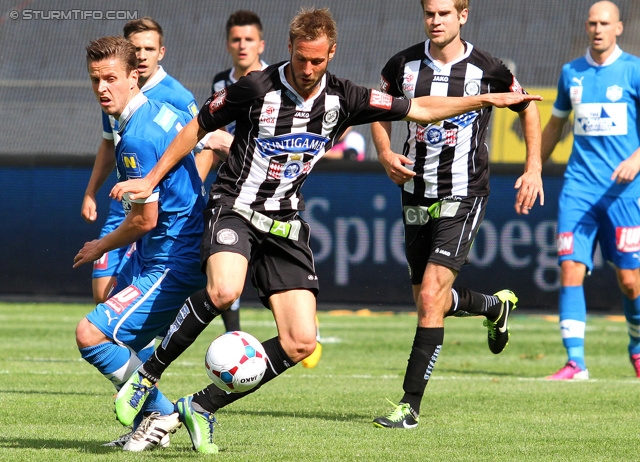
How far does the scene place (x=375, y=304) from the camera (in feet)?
44.2

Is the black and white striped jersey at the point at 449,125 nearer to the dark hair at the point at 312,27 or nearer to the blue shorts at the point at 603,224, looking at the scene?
the dark hair at the point at 312,27

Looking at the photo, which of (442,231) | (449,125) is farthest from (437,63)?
(442,231)

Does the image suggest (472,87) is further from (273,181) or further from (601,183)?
(601,183)

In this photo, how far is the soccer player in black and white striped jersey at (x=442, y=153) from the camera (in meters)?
6.22

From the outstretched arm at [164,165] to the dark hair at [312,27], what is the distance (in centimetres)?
62

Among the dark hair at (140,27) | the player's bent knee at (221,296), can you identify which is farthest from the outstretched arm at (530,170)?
the dark hair at (140,27)

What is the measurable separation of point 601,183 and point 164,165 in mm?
4444

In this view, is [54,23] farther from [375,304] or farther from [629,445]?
[629,445]

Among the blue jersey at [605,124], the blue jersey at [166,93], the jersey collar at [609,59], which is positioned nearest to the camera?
the blue jersey at [166,93]

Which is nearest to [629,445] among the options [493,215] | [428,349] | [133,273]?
[428,349]

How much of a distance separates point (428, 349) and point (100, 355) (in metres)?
1.98

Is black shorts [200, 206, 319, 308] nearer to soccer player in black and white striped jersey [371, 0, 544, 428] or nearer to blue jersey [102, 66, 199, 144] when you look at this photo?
soccer player in black and white striped jersey [371, 0, 544, 428]

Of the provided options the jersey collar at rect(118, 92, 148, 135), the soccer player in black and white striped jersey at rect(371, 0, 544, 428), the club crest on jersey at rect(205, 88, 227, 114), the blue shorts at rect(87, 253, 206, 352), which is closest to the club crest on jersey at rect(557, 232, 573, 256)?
the soccer player in black and white striped jersey at rect(371, 0, 544, 428)

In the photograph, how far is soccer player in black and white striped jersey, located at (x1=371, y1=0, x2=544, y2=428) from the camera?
20.4 ft
